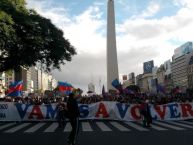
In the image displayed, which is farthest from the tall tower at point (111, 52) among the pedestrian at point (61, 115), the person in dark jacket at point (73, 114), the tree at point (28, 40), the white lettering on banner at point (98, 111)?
the person in dark jacket at point (73, 114)

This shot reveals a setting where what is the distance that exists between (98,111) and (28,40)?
836 cm

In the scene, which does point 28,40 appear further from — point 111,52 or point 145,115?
point 111,52

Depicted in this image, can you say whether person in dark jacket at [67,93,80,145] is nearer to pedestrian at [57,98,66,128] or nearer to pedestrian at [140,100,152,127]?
pedestrian at [140,100,152,127]

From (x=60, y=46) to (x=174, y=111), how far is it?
10823mm

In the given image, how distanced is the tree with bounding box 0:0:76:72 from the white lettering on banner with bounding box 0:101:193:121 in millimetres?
4996

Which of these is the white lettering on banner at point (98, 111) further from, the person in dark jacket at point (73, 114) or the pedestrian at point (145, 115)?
the person in dark jacket at point (73, 114)

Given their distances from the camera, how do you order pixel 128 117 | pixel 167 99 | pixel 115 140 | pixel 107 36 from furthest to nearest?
pixel 107 36, pixel 167 99, pixel 128 117, pixel 115 140

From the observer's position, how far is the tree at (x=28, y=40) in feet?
105

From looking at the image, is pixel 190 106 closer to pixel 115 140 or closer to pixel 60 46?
pixel 60 46

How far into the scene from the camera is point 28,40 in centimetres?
3384

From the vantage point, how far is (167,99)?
33.7 meters

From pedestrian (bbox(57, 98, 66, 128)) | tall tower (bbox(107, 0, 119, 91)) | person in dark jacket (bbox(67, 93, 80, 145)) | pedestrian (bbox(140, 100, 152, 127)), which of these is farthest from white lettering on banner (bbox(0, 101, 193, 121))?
tall tower (bbox(107, 0, 119, 91))

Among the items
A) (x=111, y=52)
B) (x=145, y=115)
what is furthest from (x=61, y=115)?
(x=111, y=52)

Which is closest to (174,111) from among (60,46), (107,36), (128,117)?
(128,117)
